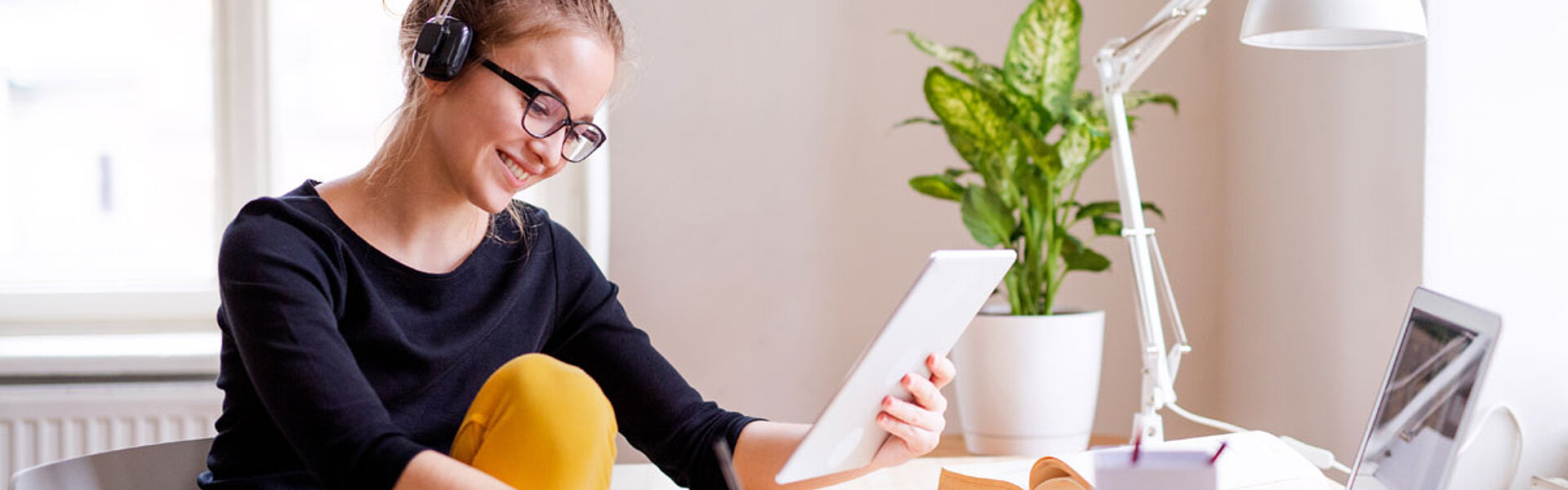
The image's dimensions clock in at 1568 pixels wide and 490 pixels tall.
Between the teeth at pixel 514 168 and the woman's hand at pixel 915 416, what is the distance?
1.23 feet

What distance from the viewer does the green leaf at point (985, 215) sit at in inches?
69.4

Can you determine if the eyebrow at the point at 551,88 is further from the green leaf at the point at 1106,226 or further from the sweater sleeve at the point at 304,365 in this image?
the green leaf at the point at 1106,226

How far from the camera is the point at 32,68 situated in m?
2.30

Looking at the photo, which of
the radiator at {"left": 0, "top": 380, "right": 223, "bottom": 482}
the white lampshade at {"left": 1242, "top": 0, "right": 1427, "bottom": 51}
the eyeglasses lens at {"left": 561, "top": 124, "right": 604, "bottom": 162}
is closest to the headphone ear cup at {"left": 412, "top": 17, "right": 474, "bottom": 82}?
the eyeglasses lens at {"left": 561, "top": 124, "right": 604, "bottom": 162}

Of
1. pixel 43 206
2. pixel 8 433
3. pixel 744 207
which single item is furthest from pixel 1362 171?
pixel 43 206

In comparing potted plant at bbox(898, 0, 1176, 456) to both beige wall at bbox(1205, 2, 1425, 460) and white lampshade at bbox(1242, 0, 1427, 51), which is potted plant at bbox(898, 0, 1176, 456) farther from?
white lampshade at bbox(1242, 0, 1427, 51)

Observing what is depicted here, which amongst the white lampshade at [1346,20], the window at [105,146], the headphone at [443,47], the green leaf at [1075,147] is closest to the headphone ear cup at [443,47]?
the headphone at [443,47]

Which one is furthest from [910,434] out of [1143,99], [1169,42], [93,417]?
[93,417]

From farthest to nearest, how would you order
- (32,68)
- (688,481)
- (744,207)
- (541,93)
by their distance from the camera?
(32,68) < (744,207) < (688,481) < (541,93)

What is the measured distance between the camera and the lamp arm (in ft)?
4.52

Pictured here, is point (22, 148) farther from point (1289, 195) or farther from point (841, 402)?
point (1289, 195)

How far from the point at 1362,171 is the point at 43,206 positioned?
2.26 m

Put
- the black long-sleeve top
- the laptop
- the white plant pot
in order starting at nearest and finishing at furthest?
the laptop, the black long-sleeve top, the white plant pot

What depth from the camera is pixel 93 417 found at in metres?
2.01
